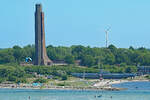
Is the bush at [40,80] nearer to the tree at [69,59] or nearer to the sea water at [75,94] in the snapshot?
the sea water at [75,94]

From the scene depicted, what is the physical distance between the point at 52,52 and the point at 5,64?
18.1 m

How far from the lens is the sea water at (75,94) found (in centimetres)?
10619

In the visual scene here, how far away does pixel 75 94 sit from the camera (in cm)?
11244

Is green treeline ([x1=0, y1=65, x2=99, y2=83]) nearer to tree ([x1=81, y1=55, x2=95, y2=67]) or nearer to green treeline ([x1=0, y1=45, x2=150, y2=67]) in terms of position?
tree ([x1=81, y1=55, x2=95, y2=67])

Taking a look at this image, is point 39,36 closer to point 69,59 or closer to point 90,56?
point 69,59

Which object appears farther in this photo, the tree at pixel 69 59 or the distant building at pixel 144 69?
the tree at pixel 69 59

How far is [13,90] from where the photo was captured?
120m

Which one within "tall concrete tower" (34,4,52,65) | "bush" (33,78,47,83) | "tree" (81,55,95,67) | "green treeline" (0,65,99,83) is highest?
"tall concrete tower" (34,4,52,65)

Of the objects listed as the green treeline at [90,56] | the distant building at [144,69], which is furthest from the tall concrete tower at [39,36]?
the distant building at [144,69]

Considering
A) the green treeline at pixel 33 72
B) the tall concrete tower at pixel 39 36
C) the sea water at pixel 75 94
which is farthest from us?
the tall concrete tower at pixel 39 36

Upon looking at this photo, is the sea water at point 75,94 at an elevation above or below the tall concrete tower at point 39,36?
below

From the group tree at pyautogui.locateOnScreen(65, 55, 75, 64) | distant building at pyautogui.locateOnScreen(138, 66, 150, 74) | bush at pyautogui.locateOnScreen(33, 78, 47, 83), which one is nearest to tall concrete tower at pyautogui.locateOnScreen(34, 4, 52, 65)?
tree at pyautogui.locateOnScreen(65, 55, 75, 64)

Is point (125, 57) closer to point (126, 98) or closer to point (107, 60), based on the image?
point (107, 60)

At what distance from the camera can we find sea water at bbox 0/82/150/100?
4181 inches
